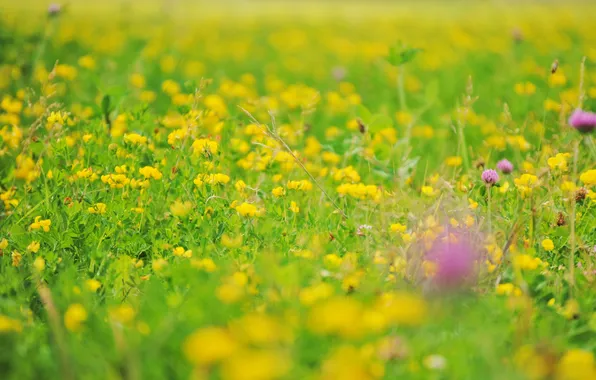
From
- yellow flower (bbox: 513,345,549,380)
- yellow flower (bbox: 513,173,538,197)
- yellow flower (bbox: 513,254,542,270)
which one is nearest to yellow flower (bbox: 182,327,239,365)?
yellow flower (bbox: 513,345,549,380)

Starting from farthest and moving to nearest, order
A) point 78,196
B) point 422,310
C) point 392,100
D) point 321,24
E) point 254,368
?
1. point 321,24
2. point 392,100
3. point 78,196
4. point 422,310
5. point 254,368

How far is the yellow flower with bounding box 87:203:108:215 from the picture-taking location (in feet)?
7.50

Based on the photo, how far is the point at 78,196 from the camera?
2.47 metres

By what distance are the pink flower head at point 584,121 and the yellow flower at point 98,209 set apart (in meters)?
1.66

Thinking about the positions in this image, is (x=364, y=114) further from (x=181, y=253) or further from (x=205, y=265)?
(x=205, y=265)

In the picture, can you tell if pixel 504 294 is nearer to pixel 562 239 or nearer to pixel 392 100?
pixel 562 239

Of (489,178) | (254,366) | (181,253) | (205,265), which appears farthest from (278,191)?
(254,366)

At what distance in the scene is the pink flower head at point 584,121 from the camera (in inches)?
81.5

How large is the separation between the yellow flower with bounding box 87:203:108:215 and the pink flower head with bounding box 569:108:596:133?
1.66m

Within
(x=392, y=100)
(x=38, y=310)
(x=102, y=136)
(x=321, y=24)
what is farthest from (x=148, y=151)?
(x=321, y=24)

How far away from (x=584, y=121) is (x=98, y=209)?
173 cm

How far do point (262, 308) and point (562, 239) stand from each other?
1.23 meters

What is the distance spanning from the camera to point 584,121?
6.81ft

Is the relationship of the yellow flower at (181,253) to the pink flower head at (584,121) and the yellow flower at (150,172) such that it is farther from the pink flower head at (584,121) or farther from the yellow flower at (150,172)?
the pink flower head at (584,121)
